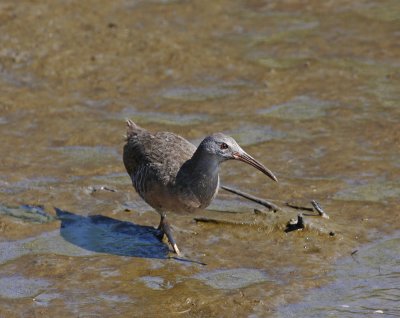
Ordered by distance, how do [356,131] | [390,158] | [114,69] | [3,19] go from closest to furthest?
[390,158], [356,131], [114,69], [3,19]

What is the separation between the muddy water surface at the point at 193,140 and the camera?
326 inches

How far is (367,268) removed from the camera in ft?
27.9

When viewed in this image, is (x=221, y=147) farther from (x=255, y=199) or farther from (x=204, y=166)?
(x=255, y=199)

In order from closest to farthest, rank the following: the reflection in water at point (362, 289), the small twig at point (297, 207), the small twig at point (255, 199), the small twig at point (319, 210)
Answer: the reflection in water at point (362, 289)
the small twig at point (319, 210)
the small twig at point (255, 199)
the small twig at point (297, 207)

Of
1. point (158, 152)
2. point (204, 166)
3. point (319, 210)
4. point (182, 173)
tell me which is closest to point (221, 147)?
point (204, 166)

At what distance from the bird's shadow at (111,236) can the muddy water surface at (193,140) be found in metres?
0.02

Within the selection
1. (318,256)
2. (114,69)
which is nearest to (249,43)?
(114,69)

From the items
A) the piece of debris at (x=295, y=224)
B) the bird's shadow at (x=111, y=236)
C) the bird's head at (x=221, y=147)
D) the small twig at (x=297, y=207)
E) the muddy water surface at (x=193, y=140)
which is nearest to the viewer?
the muddy water surface at (x=193, y=140)

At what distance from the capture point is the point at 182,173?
8938 millimetres

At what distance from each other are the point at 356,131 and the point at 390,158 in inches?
36.0

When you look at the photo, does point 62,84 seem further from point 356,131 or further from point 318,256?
point 318,256

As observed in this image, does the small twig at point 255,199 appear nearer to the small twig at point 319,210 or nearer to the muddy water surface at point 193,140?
the muddy water surface at point 193,140

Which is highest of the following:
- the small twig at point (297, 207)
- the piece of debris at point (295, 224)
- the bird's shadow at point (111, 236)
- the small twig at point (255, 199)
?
the small twig at point (255, 199)

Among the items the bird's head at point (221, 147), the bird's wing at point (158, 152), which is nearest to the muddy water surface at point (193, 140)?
Answer: the bird's wing at point (158, 152)
